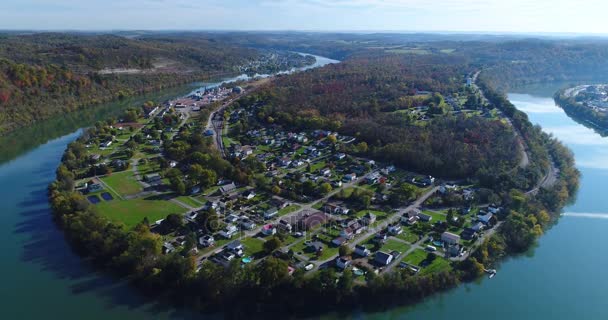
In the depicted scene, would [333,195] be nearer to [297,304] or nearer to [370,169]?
[370,169]

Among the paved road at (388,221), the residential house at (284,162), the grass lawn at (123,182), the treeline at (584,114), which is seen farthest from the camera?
the treeline at (584,114)

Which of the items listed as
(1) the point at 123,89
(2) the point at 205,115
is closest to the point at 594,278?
(2) the point at 205,115

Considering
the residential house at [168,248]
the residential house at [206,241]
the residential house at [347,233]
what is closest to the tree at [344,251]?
the residential house at [347,233]

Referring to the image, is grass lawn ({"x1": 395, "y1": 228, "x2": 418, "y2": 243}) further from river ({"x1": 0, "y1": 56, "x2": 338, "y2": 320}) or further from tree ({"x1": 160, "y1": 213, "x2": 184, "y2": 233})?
tree ({"x1": 160, "y1": 213, "x2": 184, "y2": 233})

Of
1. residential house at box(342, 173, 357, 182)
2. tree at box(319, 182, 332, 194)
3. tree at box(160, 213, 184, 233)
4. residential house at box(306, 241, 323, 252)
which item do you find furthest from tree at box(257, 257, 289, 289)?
residential house at box(342, 173, 357, 182)

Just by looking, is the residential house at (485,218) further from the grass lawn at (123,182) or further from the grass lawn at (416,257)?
the grass lawn at (123,182)
